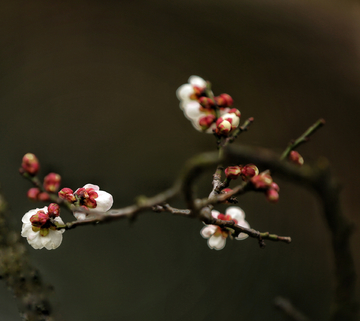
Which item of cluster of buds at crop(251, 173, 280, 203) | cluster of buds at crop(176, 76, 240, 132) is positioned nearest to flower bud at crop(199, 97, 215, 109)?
cluster of buds at crop(176, 76, 240, 132)

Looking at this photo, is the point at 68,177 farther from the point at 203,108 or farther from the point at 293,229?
the point at 293,229

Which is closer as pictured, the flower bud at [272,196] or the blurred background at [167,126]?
the flower bud at [272,196]

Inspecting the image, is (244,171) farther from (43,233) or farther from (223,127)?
(43,233)

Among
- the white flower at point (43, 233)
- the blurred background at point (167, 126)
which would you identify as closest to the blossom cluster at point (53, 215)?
the white flower at point (43, 233)

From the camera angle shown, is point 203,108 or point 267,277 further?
point 267,277

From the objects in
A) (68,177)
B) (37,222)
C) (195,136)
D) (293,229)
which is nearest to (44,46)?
(68,177)

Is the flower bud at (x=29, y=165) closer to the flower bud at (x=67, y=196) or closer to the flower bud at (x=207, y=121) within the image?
the flower bud at (x=67, y=196)
